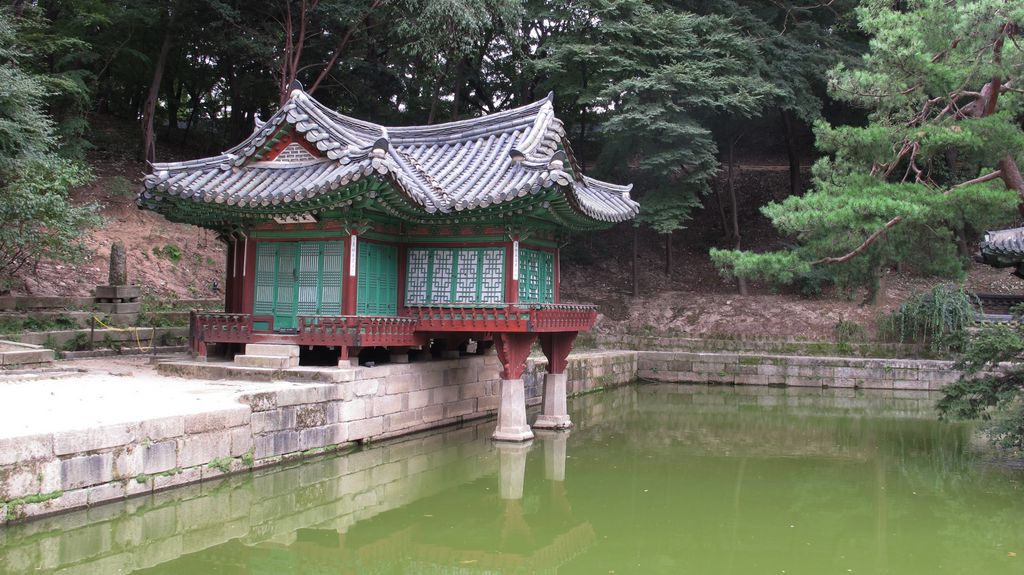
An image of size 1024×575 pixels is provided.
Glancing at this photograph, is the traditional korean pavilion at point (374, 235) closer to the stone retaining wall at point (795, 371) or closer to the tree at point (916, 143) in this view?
the tree at point (916, 143)

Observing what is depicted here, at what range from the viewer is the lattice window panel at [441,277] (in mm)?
15312

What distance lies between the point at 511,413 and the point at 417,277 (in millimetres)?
3240

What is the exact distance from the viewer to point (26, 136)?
16.8 meters

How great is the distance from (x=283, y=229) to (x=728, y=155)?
23.1 m

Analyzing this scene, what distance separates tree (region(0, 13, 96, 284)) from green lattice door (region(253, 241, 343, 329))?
4.92m

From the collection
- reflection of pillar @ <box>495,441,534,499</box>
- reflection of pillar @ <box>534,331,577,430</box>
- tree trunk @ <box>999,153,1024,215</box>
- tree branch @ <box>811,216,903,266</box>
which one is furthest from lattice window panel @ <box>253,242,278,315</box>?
tree trunk @ <box>999,153,1024,215</box>

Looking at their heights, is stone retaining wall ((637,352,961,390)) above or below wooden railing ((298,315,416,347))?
below

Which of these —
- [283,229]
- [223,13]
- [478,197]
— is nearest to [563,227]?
[478,197]

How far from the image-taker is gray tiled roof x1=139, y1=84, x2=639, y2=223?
13.7 meters

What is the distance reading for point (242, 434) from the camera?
10.9m

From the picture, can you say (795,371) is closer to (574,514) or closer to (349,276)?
(349,276)

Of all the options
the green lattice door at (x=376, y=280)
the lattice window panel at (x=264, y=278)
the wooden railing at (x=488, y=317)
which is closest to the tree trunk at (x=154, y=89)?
the lattice window panel at (x=264, y=278)

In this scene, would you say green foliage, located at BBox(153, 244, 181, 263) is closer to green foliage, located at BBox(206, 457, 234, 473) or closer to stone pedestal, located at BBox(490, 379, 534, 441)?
stone pedestal, located at BBox(490, 379, 534, 441)

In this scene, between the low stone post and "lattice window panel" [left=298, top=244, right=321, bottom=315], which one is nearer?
"lattice window panel" [left=298, top=244, right=321, bottom=315]
